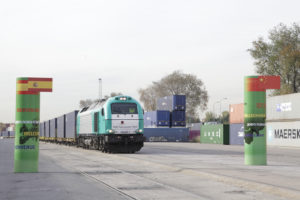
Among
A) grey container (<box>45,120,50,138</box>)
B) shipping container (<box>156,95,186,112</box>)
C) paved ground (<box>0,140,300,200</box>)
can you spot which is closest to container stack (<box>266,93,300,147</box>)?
shipping container (<box>156,95,186,112</box>)

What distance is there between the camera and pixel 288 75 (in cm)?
6222

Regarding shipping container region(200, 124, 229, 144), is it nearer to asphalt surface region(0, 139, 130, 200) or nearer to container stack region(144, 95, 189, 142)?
container stack region(144, 95, 189, 142)

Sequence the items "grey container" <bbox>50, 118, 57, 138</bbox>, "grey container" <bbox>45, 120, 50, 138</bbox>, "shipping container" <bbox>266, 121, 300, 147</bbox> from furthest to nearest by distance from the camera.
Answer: "grey container" <bbox>45, 120, 50, 138</bbox>
"grey container" <bbox>50, 118, 57, 138</bbox>
"shipping container" <bbox>266, 121, 300, 147</bbox>

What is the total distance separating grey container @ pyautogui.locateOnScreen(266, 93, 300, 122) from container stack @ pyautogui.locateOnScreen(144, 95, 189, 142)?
24058mm

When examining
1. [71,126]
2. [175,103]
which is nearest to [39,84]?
[71,126]

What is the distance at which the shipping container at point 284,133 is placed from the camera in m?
40.8

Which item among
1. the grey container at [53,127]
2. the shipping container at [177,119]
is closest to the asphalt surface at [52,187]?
the grey container at [53,127]

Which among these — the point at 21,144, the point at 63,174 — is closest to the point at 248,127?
the point at 63,174

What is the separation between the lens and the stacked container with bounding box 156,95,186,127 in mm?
68688

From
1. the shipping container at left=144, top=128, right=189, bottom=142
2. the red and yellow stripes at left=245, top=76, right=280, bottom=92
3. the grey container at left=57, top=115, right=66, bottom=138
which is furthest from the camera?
the shipping container at left=144, top=128, right=189, bottom=142

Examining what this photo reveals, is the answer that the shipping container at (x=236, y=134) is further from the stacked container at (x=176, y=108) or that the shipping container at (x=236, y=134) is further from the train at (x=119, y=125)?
the train at (x=119, y=125)

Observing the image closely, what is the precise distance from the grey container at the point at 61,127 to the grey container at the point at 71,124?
85.4 inches

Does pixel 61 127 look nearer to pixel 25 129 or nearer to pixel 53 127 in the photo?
pixel 53 127

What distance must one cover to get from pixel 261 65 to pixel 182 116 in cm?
1434
